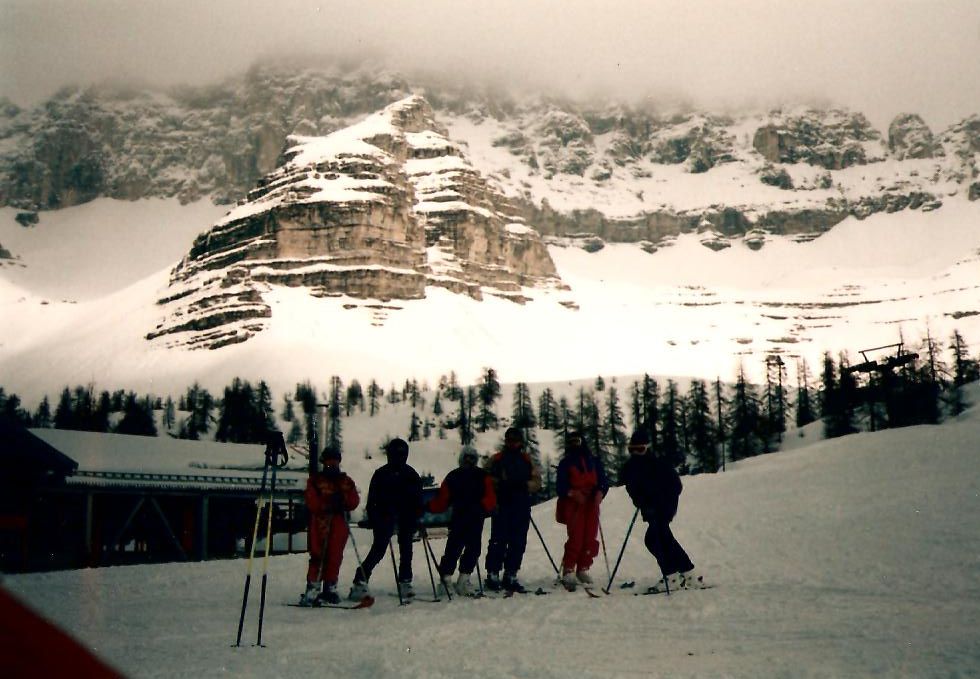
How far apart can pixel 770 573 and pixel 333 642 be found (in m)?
7.48

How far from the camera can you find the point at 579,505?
13.2m

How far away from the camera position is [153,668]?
6.89 meters

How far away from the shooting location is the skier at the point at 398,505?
12203mm

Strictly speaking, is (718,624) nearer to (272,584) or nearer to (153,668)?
(153,668)

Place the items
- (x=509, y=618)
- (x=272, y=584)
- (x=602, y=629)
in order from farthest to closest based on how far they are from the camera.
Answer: (x=272, y=584), (x=509, y=618), (x=602, y=629)

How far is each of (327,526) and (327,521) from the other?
0.06m

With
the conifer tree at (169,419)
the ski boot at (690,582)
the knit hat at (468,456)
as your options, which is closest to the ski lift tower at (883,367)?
the ski boot at (690,582)

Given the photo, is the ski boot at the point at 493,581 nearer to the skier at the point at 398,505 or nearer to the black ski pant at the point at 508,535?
the black ski pant at the point at 508,535

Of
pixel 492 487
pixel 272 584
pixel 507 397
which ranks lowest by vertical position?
pixel 272 584

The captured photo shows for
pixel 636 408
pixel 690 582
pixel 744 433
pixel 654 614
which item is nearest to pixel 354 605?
pixel 654 614

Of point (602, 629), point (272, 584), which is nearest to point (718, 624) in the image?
point (602, 629)

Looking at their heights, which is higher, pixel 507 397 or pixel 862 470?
pixel 507 397

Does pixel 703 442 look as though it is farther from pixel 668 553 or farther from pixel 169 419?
pixel 169 419

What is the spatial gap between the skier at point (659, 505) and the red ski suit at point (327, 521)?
3874 millimetres
